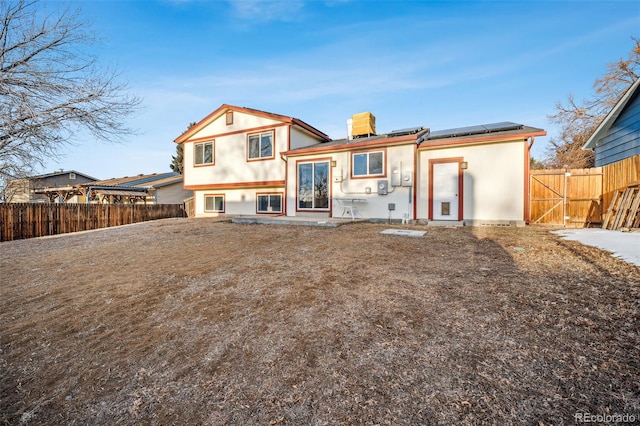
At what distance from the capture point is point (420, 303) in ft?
9.21

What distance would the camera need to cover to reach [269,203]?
1324 cm

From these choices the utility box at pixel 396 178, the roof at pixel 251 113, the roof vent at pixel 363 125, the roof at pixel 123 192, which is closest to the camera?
the utility box at pixel 396 178

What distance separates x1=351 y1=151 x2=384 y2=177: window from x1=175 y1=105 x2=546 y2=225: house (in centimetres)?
4

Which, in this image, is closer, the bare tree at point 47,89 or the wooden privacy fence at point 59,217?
the bare tree at point 47,89

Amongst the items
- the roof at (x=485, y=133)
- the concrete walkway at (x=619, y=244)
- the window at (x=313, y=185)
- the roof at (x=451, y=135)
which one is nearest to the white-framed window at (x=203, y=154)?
the window at (x=313, y=185)

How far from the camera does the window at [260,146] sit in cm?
1276

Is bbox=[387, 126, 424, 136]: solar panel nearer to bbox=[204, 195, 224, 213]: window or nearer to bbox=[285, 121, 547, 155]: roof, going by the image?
bbox=[285, 121, 547, 155]: roof

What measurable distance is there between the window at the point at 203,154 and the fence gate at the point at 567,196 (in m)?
14.4

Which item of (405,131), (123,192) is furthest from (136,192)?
(405,131)

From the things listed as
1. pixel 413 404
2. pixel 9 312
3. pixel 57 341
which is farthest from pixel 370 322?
pixel 9 312

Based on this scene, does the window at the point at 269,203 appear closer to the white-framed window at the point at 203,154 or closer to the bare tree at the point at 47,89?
the white-framed window at the point at 203,154

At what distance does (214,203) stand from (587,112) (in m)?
23.5

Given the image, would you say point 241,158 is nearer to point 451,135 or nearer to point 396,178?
point 396,178
